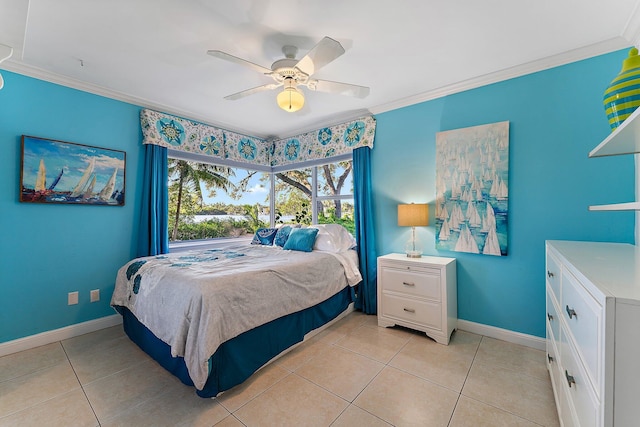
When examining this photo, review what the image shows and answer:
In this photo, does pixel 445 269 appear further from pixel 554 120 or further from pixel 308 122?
pixel 308 122

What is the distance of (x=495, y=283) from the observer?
247 cm

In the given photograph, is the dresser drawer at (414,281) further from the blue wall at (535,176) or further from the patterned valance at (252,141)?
the patterned valance at (252,141)

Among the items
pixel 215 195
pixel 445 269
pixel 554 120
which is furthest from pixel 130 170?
pixel 554 120

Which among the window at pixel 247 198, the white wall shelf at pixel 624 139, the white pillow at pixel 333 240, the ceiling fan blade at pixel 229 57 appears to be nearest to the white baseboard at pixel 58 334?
the window at pixel 247 198

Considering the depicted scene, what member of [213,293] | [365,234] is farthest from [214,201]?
[213,293]

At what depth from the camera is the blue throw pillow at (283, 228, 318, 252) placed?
9.92 ft

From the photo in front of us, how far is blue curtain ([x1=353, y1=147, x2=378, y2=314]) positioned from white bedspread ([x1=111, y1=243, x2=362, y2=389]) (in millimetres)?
439

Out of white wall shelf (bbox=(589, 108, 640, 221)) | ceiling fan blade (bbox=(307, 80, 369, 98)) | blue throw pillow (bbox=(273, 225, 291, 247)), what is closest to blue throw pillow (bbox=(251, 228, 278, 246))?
blue throw pillow (bbox=(273, 225, 291, 247))

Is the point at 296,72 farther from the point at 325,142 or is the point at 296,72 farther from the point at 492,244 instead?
the point at 492,244

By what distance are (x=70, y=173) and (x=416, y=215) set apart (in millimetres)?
3492

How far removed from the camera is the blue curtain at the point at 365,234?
3.11 meters

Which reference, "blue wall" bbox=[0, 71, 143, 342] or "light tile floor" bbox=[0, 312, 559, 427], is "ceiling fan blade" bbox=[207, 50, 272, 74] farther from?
"light tile floor" bbox=[0, 312, 559, 427]

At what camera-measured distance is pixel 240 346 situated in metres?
1.79

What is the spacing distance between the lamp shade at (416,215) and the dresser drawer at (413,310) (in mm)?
771
